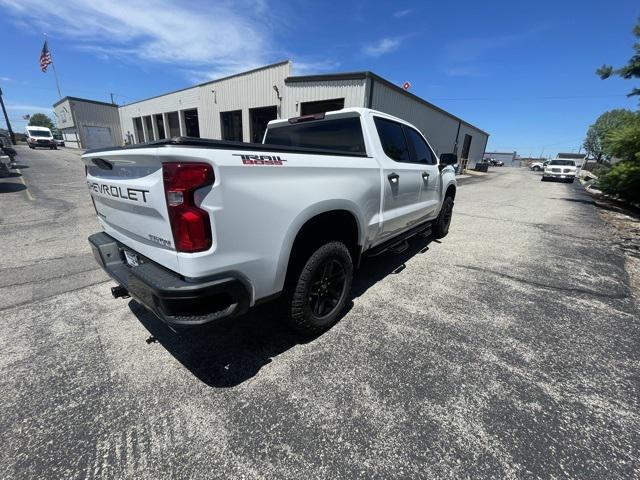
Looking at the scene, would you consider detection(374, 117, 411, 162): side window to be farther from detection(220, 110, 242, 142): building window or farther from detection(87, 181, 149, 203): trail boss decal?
detection(220, 110, 242, 142): building window

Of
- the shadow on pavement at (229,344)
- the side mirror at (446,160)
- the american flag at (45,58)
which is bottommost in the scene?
the shadow on pavement at (229,344)

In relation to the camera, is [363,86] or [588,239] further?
[363,86]

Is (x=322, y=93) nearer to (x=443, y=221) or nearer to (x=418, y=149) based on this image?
(x=443, y=221)

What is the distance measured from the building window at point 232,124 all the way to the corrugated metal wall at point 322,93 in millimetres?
5114

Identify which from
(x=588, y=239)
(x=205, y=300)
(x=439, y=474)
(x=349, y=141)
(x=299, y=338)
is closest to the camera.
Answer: (x=439, y=474)

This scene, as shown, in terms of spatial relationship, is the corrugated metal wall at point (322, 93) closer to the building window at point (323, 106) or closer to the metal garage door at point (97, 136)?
the building window at point (323, 106)

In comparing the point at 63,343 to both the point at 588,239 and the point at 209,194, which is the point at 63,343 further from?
the point at 588,239

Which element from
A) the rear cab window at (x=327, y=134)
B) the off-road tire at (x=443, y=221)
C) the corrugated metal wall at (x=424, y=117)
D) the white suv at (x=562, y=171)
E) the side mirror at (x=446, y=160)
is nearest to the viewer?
the rear cab window at (x=327, y=134)

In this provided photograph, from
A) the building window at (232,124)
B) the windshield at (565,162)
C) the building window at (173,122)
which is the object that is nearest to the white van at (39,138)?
the building window at (173,122)

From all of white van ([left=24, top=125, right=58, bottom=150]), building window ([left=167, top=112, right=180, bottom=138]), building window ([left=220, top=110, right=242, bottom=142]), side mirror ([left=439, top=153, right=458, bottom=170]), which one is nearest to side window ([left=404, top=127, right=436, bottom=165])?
side mirror ([left=439, top=153, right=458, bottom=170])

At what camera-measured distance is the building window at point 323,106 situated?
13.2 metres

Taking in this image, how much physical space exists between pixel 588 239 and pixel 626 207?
8.21 metres

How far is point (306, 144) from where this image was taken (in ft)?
12.1

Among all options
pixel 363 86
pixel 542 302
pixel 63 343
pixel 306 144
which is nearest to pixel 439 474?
pixel 542 302
